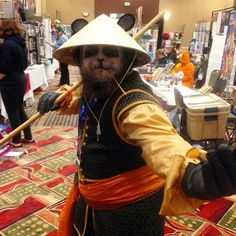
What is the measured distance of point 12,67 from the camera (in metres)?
3.41

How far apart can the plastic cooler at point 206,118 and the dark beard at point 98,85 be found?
200 centimetres

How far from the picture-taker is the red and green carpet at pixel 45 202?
89.4 inches

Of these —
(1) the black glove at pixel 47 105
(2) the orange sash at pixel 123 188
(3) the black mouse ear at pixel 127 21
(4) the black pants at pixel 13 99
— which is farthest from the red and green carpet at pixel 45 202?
(3) the black mouse ear at pixel 127 21

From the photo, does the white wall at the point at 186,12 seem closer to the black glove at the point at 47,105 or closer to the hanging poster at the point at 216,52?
the hanging poster at the point at 216,52

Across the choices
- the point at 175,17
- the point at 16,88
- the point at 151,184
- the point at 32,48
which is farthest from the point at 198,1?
the point at 151,184

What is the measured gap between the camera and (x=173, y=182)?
2.55 ft

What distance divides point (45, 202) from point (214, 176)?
2137mm

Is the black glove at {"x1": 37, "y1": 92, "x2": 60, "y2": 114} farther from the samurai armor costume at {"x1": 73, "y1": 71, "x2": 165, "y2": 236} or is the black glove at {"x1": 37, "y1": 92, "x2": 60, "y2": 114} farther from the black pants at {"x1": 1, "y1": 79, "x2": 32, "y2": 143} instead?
the black pants at {"x1": 1, "y1": 79, "x2": 32, "y2": 143}

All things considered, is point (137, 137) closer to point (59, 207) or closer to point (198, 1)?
point (59, 207)

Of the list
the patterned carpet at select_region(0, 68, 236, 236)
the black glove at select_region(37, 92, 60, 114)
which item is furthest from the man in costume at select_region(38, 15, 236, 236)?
the patterned carpet at select_region(0, 68, 236, 236)

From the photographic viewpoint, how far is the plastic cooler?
2992mm

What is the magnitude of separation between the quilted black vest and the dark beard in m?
0.03

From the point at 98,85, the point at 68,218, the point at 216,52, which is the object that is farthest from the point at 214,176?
the point at 216,52

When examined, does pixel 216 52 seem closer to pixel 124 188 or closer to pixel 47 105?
pixel 47 105
